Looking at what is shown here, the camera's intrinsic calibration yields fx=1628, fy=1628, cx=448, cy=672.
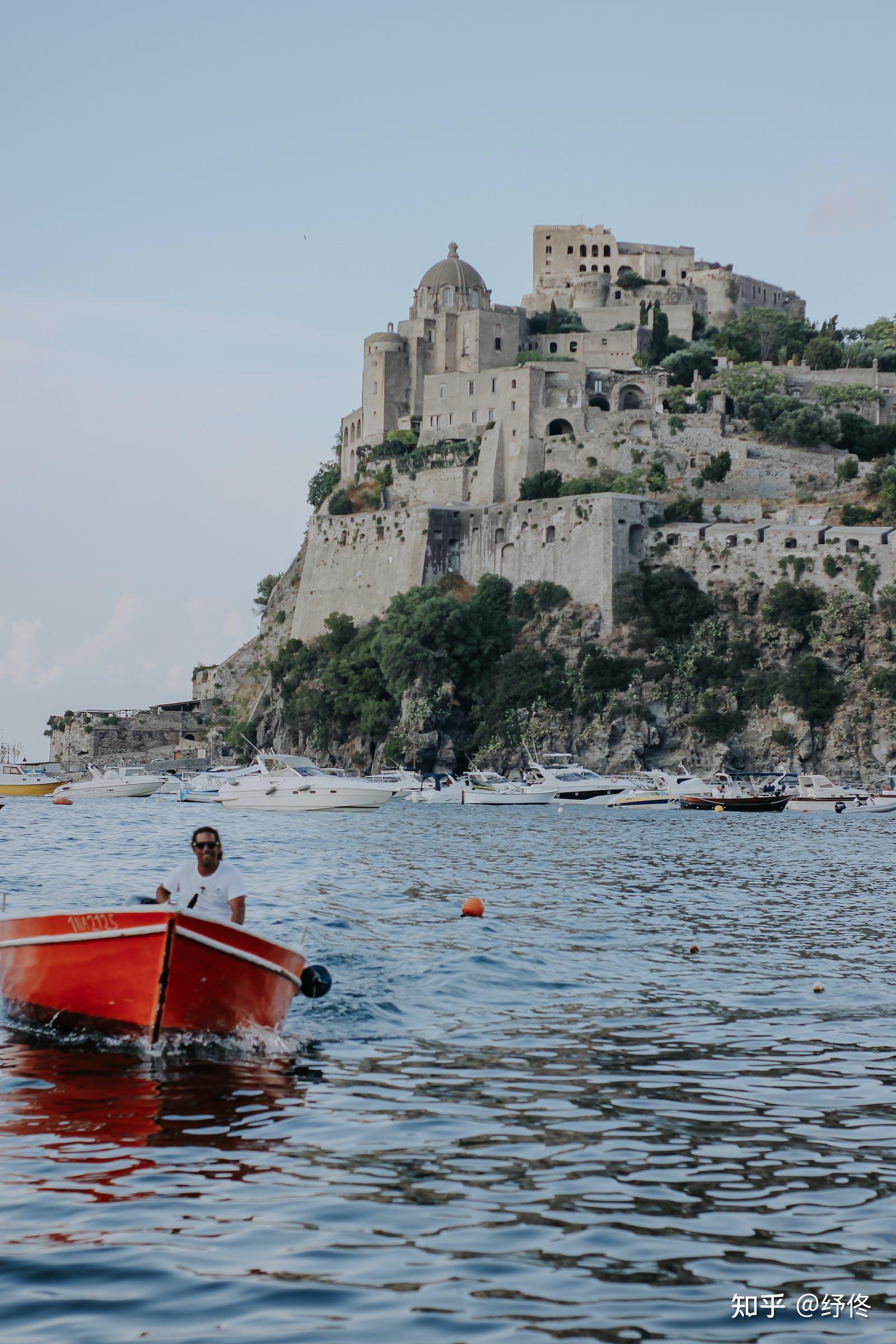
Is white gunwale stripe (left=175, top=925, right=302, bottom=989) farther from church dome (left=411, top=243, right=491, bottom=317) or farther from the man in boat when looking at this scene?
church dome (left=411, top=243, right=491, bottom=317)

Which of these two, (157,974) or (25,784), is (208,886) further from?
(25,784)

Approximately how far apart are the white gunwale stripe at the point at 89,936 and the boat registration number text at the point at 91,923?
0.02 meters

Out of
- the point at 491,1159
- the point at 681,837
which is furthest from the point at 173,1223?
the point at 681,837

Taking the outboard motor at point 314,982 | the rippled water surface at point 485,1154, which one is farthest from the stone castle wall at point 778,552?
the outboard motor at point 314,982

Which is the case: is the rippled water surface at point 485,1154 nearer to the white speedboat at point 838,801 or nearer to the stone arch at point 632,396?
the white speedboat at point 838,801

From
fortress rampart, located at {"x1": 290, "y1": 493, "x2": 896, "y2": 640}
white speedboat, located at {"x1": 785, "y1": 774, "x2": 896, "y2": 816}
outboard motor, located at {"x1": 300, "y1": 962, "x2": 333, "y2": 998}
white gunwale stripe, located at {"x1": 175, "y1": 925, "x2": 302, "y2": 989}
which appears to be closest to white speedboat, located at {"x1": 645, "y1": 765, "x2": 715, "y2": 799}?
white speedboat, located at {"x1": 785, "y1": 774, "x2": 896, "y2": 816}

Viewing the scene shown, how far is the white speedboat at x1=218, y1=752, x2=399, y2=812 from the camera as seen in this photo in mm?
51594

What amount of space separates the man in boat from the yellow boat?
59073 millimetres

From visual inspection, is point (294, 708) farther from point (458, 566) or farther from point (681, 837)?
point (681, 837)

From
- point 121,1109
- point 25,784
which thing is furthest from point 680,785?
point 121,1109

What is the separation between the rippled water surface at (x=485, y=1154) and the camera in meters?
6.92

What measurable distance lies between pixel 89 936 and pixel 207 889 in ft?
3.14

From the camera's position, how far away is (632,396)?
85562 mm

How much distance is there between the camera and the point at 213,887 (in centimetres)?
1268
